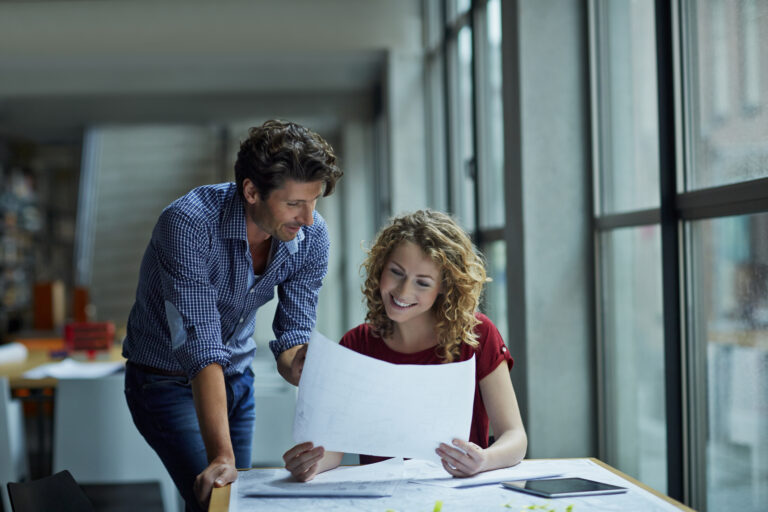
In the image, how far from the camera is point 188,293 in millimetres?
1637

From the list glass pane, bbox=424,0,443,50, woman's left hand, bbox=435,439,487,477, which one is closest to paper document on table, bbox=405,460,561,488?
woman's left hand, bbox=435,439,487,477

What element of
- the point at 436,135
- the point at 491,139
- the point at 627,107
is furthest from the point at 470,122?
the point at 627,107

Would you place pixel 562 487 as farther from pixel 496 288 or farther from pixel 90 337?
pixel 90 337

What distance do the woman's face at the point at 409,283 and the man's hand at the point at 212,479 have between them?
0.51m

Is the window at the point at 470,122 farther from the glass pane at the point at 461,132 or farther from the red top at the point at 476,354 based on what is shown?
the red top at the point at 476,354

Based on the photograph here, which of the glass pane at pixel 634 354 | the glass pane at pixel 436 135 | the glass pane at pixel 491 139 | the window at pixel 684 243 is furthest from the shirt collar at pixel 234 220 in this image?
the glass pane at pixel 436 135

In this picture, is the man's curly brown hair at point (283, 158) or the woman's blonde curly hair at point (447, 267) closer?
the man's curly brown hair at point (283, 158)

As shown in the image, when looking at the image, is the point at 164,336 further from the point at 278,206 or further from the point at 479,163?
the point at 479,163

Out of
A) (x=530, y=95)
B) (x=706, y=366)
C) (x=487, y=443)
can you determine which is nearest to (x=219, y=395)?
(x=487, y=443)

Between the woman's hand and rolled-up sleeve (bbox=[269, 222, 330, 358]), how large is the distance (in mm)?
474

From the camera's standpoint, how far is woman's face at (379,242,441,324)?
68.5 inches

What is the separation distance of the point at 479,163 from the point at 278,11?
7.52 feet

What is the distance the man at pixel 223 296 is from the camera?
1.60 metres

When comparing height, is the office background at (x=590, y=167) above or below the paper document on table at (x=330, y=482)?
above
